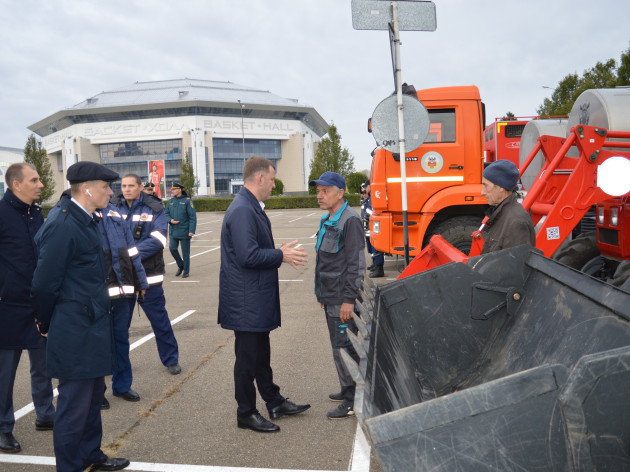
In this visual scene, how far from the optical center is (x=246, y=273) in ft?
11.7

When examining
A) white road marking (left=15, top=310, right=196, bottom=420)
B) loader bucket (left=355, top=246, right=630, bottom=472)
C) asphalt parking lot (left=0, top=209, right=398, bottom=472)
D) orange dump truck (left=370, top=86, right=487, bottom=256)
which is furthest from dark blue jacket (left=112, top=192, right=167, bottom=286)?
orange dump truck (left=370, top=86, right=487, bottom=256)

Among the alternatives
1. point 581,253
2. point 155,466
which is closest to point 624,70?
point 581,253

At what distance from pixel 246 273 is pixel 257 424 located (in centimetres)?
108

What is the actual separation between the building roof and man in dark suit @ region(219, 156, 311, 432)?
7238cm

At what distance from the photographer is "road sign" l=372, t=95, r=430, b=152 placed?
5.73m

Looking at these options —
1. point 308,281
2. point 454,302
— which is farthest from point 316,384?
point 308,281

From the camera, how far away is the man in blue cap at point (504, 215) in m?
3.72

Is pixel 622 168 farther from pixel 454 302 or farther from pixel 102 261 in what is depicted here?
pixel 102 261

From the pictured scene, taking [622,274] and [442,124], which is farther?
[442,124]

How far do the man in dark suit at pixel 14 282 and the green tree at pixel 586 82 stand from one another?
16572 millimetres

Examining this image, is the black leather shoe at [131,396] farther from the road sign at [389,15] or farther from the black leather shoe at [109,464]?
the road sign at [389,15]

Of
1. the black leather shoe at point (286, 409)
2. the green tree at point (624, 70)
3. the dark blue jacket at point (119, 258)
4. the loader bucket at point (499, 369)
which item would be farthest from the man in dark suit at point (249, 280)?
the green tree at point (624, 70)

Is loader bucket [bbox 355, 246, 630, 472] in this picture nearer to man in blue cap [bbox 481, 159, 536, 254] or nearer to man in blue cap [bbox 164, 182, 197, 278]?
man in blue cap [bbox 481, 159, 536, 254]

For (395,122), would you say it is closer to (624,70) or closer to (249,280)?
(249,280)
